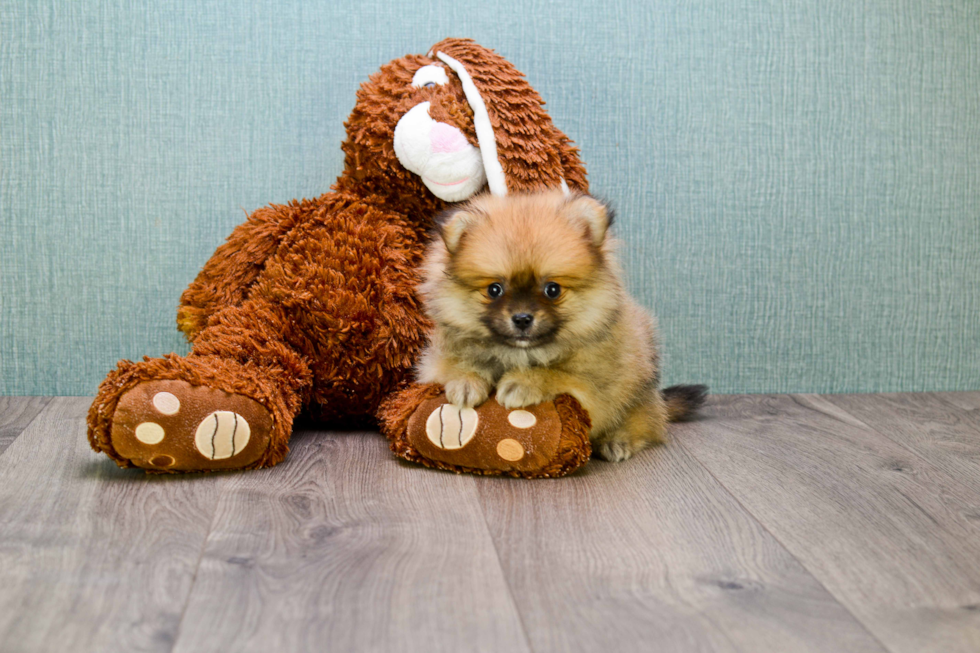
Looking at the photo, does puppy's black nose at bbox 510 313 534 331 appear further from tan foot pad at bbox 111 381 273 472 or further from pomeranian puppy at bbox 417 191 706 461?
tan foot pad at bbox 111 381 273 472

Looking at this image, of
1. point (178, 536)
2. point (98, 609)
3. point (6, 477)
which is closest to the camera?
point (98, 609)

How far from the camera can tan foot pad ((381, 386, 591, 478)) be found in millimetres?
1485

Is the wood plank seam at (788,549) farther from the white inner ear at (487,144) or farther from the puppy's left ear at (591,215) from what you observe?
the white inner ear at (487,144)

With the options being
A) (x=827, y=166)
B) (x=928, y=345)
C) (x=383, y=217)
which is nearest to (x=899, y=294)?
(x=928, y=345)

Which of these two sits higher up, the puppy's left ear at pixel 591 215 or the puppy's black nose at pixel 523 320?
the puppy's left ear at pixel 591 215

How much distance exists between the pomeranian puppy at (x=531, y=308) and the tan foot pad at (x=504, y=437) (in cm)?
2

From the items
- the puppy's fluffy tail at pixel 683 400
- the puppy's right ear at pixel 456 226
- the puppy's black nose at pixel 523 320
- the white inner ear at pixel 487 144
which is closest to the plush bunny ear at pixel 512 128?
the white inner ear at pixel 487 144

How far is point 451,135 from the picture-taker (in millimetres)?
1648

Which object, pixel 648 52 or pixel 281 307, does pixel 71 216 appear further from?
pixel 648 52

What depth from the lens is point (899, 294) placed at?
2.24 meters

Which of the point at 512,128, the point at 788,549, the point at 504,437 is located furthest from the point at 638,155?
the point at 788,549

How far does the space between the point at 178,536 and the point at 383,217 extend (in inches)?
30.4

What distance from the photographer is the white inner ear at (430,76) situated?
A: 172cm

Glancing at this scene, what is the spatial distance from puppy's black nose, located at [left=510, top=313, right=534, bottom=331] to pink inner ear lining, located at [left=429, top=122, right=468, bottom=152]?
16.1 inches
